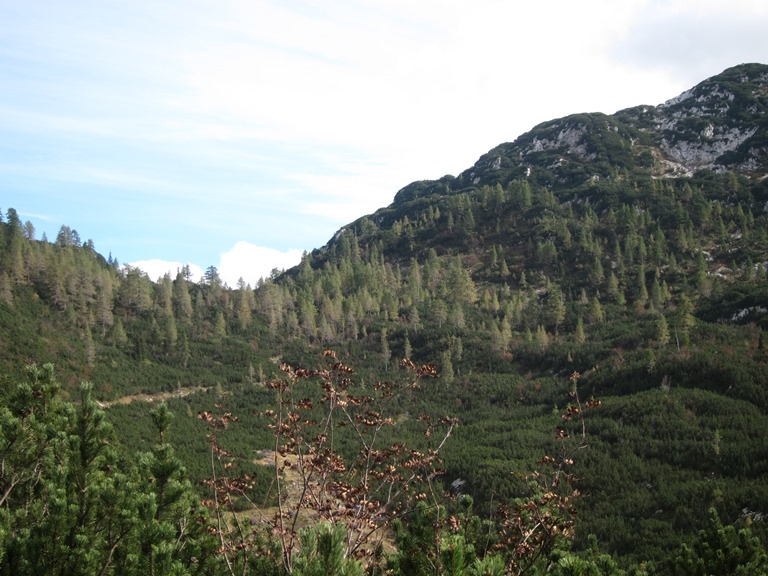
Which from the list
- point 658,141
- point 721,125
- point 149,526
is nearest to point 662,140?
point 658,141

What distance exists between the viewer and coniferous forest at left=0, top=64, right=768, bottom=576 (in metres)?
6.22

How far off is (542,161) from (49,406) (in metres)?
166

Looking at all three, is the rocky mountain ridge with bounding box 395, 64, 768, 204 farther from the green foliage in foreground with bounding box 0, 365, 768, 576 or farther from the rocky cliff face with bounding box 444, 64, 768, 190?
the green foliage in foreground with bounding box 0, 365, 768, 576

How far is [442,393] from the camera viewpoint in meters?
63.3

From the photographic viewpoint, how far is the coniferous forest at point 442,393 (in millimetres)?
6223

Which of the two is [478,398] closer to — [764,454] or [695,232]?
[764,454]

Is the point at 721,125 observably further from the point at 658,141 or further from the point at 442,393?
the point at 442,393

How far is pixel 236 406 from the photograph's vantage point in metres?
56.9

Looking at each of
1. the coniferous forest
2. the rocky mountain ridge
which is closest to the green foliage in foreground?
the coniferous forest

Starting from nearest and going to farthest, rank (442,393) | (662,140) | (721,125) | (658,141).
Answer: (442,393) < (721,125) < (662,140) < (658,141)

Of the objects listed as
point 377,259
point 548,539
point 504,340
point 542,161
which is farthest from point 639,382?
point 542,161

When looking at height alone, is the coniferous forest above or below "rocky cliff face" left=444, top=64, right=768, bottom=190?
below

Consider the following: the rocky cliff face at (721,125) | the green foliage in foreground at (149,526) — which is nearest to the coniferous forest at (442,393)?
the green foliage in foreground at (149,526)

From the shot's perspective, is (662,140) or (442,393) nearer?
(442,393)
